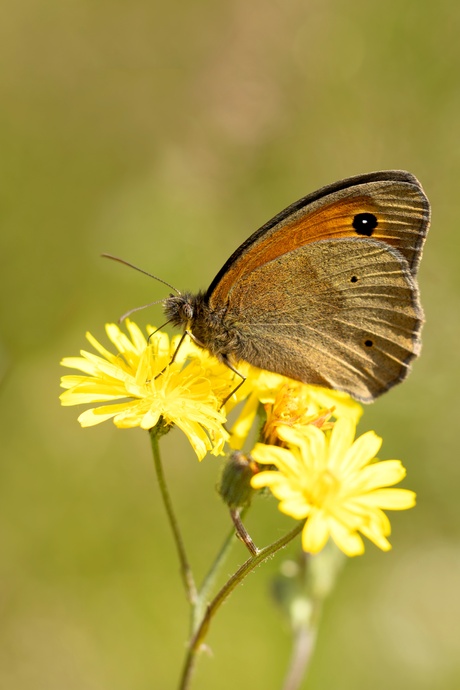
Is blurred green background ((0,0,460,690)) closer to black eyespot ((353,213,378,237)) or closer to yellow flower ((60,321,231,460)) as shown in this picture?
yellow flower ((60,321,231,460))

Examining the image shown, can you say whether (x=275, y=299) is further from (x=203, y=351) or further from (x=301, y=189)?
(x=301, y=189)

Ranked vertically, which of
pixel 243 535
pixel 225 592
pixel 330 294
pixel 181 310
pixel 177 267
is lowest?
pixel 225 592

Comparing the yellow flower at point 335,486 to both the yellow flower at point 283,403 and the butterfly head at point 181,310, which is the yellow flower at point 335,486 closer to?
the yellow flower at point 283,403

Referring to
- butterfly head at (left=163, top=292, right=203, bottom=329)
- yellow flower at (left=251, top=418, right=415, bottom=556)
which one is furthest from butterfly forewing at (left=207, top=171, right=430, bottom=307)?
yellow flower at (left=251, top=418, right=415, bottom=556)

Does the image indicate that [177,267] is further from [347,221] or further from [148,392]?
[148,392]

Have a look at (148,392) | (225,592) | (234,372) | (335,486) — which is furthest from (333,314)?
(225,592)

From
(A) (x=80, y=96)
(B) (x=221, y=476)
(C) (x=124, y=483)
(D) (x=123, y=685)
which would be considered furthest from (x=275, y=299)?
(A) (x=80, y=96)
